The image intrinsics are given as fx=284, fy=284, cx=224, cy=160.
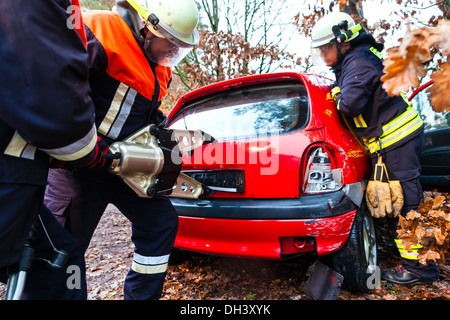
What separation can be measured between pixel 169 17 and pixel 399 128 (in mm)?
1989

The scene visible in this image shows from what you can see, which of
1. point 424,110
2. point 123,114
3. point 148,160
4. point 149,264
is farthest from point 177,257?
point 424,110

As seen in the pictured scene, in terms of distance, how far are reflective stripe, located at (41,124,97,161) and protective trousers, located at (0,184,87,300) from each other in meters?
0.15

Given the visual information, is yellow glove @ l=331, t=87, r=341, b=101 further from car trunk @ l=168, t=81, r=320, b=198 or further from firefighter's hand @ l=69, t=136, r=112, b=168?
firefighter's hand @ l=69, t=136, r=112, b=168

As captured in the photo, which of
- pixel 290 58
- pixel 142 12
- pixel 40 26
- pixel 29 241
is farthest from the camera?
pixel 290 58

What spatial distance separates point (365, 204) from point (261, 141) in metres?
1.03

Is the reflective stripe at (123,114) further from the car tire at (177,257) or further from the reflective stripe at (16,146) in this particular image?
the car tire at (177,257)

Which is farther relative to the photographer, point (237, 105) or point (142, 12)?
point (237, 105)

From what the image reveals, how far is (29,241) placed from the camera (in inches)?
47.1

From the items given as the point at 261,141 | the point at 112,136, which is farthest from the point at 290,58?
the point at 112,136

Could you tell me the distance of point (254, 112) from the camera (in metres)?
2.28

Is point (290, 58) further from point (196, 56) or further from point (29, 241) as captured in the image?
point (29, 241)

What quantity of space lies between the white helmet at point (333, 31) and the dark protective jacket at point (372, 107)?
0.63 feet

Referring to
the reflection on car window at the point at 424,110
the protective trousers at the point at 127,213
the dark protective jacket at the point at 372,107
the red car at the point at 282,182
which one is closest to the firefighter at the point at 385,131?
the dark protective jacket at the point at 372,107
